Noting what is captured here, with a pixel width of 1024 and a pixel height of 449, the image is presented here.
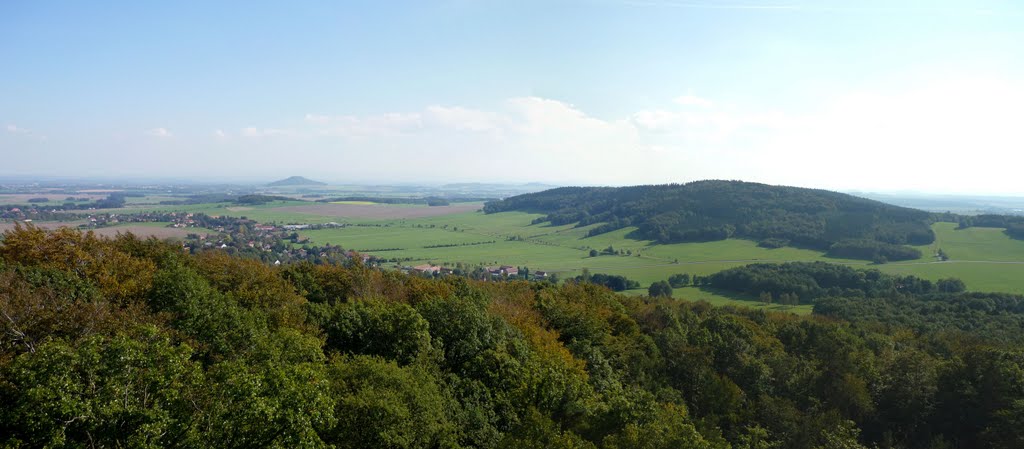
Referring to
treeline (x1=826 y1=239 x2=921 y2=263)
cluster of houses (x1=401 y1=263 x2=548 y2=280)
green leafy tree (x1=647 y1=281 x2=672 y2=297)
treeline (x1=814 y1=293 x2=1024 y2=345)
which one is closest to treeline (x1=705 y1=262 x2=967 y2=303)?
treeline (x1=814 y1=293 x2=1024 y2=345)

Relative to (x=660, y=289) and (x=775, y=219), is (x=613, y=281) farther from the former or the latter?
(x=775, y=219)

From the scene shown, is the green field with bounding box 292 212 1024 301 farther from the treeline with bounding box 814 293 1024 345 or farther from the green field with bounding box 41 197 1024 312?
the treeline with bounding box 814 293 1024 345

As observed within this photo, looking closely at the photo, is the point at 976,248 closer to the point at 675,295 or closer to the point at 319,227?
the point at 675,295

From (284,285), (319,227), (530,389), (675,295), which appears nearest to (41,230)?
(284,285)

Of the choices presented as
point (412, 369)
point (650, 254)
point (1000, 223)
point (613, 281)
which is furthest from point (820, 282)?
point (412, 369)

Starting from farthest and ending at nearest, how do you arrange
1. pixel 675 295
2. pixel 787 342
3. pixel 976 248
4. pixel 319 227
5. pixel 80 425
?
pixel 319 227 < pixel 976 248 < pixel 675 295 < pixel 787 342 < pixel 80 425

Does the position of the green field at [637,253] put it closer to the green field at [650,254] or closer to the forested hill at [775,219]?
the green field at [650,254]

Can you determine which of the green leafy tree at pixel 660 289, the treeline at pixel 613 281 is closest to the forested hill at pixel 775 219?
the treeline at pixel 613 281
